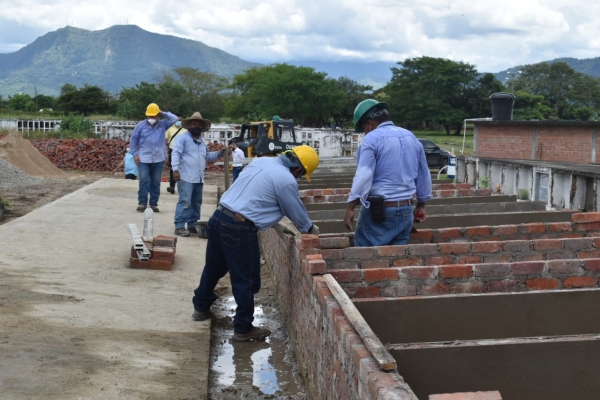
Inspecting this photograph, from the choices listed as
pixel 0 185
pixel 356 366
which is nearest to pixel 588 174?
pixel 356 366

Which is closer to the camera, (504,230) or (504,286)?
(504,286)

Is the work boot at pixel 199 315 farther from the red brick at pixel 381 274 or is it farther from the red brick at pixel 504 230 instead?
the red brick at pixel 504 230

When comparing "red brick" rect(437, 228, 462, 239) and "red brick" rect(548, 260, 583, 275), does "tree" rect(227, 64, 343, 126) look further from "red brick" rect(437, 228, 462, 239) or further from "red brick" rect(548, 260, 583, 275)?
"red brick" rect(548, 260, 583, 275)

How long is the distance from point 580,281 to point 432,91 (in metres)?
65.4

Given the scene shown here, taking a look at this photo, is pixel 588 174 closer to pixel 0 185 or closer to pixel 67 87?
pixel 0 185

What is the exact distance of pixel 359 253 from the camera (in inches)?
223

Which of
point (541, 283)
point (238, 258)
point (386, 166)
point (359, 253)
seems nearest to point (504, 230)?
point (541, 283)

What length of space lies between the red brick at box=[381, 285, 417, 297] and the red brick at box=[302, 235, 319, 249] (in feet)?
2.18

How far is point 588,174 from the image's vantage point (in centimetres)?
1064

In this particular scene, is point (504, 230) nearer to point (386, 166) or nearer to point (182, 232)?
point (386, 166)

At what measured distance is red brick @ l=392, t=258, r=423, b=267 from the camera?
5660 millimetres

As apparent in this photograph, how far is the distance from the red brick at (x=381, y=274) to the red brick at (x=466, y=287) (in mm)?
426

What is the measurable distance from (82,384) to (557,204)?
29.0 feet

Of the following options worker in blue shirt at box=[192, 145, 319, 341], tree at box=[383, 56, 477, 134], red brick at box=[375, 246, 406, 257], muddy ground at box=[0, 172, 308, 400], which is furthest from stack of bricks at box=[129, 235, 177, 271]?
tree at box=[383, 56, 477, 134]
